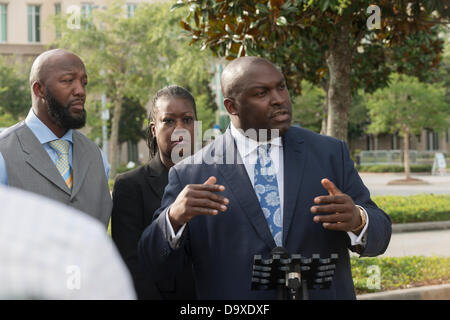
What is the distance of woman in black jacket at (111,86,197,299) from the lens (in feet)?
9.41

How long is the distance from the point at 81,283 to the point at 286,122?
183cm

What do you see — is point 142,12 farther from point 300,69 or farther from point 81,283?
point 81,283

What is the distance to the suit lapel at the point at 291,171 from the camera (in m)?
2.33

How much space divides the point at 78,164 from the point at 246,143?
82 cm

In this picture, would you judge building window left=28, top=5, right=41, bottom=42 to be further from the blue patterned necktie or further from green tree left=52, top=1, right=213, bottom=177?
the blue patterned necktie

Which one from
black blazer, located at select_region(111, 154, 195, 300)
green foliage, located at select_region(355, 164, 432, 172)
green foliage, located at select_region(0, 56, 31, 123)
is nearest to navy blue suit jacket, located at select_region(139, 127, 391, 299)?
black blazer, located at select_region(111, 154, 195, 300)

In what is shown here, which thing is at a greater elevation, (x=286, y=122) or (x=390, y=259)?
(x=286, y=122)

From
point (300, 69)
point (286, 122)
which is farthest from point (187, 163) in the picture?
point (300, 69)

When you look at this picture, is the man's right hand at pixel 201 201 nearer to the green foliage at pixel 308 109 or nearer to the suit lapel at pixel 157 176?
the suit lapel at pixel 157 176

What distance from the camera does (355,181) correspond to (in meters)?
2.46

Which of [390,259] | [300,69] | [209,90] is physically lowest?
[390,259]

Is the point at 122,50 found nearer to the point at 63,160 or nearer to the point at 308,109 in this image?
the point at 308,109
